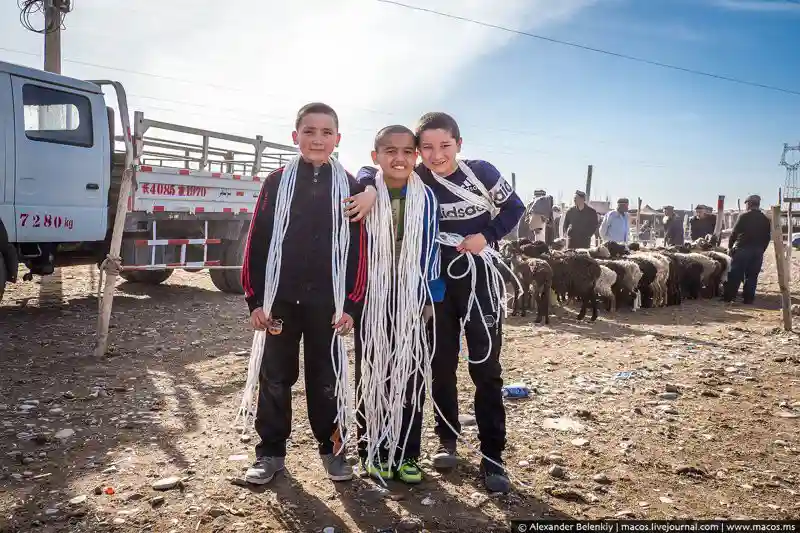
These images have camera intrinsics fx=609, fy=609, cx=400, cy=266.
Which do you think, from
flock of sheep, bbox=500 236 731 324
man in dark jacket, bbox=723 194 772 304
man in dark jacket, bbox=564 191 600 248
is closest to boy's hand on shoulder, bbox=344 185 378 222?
flock of sheep, bbox=500 236 731 324

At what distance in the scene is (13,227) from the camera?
5906 millimetres

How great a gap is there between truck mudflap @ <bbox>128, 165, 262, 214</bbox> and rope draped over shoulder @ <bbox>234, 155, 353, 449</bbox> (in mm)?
4729

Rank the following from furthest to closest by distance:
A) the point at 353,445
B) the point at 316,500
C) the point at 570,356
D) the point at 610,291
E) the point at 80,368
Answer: the point at 610,291 < the point at 570,356 < the point at 80,368 < the point at 353,445 < the point at 316,500

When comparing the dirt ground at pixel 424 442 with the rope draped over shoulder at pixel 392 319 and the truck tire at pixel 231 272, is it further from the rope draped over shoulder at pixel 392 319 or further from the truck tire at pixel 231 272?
the truck tire at pixel 231 272

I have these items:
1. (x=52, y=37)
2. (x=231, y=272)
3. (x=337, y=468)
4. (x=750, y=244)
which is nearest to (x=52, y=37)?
(x=52, y=37)

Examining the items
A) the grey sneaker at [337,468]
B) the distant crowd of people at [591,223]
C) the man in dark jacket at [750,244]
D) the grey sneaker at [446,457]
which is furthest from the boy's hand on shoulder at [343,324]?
the man in dark jacket at [750,244]

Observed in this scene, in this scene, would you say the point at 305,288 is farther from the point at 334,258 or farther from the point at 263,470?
the point at 263,470

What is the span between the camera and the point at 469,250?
281 centimetres

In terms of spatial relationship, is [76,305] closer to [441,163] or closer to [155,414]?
[155,414]

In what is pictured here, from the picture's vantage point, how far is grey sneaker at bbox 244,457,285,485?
2.71 m

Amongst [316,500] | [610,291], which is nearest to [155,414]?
[316,500]

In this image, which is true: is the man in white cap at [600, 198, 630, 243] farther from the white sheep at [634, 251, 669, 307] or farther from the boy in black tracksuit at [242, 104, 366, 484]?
the boy in black tracksuit at [242, 104, 366, 484]

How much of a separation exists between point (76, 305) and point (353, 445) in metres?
5.70

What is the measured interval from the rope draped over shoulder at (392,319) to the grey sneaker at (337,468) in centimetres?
11
